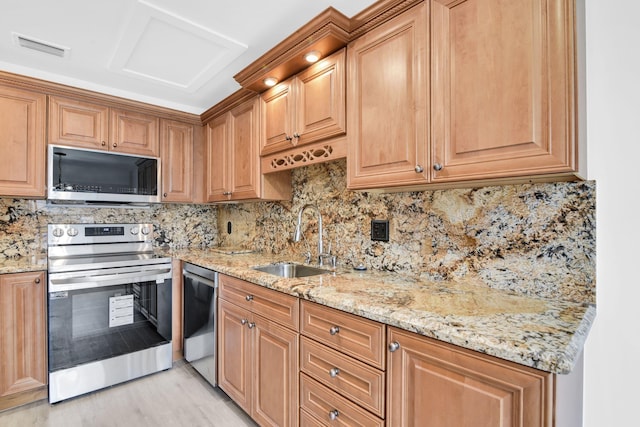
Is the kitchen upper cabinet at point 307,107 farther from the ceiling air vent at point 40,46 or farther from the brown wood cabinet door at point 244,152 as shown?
the ceiling air vent at point 40,46

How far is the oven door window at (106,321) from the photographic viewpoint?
2.12m

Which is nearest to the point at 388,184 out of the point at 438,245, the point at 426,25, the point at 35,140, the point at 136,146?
the point at 438,245

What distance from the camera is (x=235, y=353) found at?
196cm

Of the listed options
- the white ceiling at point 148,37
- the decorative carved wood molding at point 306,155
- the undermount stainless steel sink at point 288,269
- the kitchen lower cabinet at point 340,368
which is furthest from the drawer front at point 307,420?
the white ceiling at point 148,37

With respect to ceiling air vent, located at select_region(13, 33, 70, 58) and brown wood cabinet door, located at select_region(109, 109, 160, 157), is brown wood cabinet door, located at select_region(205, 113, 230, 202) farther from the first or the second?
ceiling air vent, located at select_region(13, 33, 70, 58)

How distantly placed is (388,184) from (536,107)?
24.6 inches

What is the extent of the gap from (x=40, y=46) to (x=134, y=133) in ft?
2.72

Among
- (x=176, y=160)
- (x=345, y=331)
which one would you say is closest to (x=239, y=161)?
(x=176, y=160)

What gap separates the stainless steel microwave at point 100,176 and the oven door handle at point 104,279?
2.17 ft

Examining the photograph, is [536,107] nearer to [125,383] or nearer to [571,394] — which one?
[571,394]

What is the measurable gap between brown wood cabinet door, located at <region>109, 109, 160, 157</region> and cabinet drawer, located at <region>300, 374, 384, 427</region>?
8.02ft

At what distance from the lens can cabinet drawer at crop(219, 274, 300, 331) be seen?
1511mm

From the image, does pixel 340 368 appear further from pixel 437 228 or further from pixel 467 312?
pixel 437 228

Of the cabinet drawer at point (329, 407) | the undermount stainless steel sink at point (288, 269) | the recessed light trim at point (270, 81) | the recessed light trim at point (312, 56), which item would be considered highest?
the recessed light trim at point (312, 56)
